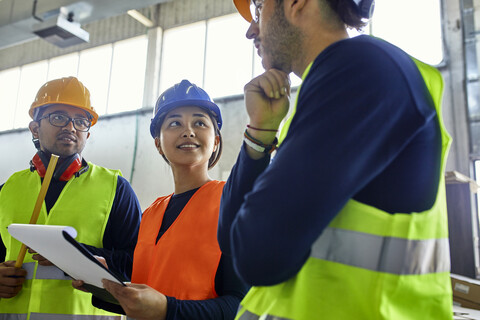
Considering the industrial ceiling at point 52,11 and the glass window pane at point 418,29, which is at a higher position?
the glass window pane at point 418,29

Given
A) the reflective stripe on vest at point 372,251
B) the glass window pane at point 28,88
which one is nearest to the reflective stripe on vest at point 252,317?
the reflective stripe on vest at point 372,251

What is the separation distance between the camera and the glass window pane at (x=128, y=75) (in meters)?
9.53

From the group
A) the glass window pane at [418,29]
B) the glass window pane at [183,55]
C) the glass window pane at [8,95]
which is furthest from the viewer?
the glass window pane at [8,95]

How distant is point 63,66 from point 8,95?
229cm

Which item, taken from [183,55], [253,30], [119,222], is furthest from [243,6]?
[183,55]

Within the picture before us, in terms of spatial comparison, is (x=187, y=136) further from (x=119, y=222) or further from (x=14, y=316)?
(x=14, y=316)

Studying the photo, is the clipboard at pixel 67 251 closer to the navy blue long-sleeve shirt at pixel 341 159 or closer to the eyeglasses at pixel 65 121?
the navy blue long-sleeve shirt at pixel 341 159

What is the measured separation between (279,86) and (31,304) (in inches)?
76.9

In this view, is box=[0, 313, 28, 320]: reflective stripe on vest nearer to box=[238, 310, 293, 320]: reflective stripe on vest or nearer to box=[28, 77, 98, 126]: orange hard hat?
box=[28, 77, 98, 126]: orange hard hat

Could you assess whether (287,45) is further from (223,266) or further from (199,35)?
(199,35)

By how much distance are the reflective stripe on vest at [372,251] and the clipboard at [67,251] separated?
698 mm

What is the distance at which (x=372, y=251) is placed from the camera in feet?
2.48

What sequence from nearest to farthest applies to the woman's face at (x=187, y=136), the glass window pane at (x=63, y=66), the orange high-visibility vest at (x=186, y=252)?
the orange high-visibility vest at (x=186, y=252), the woman's face at (x=187, y=136), the glass window pane at (x=63, y=66)

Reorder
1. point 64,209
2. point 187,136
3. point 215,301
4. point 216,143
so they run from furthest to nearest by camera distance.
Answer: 1. point 64,209
2. point 216,143
3. point 187,136
4. point 215,301
